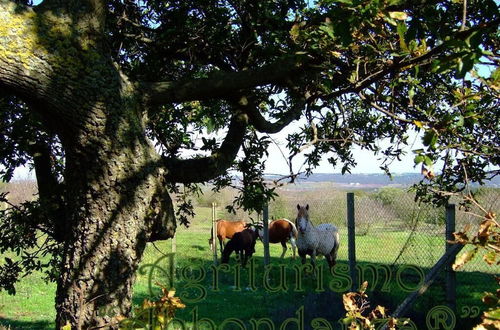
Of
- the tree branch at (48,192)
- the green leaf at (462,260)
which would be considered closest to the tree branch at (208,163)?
the tree branch at (48,192)

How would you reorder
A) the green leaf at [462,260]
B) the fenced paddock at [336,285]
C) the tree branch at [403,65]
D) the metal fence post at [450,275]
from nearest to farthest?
the tree branch at [403,65]
the green leaf at [462,260]
the metal fence post at [450,275]
the fenced paddock at [336,285]

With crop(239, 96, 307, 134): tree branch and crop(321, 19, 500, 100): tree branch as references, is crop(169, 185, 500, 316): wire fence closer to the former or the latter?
crop(239, 96, 307, 134): tree branch

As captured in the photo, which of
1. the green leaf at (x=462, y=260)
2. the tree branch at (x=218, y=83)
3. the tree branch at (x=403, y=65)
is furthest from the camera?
the tree branch at (x=218, y=83)

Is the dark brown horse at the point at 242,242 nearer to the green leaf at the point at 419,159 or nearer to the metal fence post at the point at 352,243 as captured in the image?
the metal fence post at the point at 352,243

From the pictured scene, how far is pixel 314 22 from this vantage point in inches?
158

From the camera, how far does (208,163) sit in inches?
176

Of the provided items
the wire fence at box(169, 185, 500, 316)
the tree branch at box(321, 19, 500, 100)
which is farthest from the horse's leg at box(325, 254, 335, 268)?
the tree branch at box(321, 19, 500, 100)

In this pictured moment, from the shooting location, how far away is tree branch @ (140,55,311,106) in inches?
154

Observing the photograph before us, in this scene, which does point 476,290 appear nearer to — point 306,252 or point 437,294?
point 437,294

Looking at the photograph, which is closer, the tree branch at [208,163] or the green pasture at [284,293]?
the tree branch at [208,163]

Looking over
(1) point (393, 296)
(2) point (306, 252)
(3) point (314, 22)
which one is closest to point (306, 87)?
(3) point (314, 22)

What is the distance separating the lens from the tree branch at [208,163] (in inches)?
172

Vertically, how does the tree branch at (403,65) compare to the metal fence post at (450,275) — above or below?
above

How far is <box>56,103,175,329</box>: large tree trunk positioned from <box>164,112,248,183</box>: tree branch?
0.65 metres
